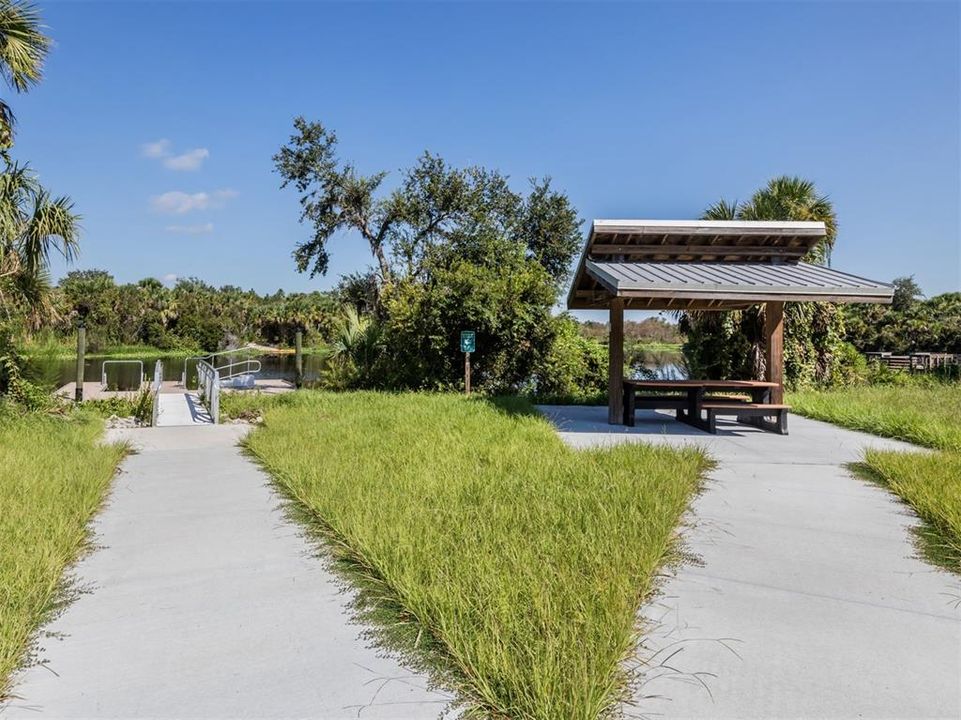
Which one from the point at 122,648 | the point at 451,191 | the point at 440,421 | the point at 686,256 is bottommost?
the point at 122,648

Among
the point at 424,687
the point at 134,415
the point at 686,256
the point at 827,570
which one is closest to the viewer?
the point at 424,687

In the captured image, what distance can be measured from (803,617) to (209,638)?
9.72ft

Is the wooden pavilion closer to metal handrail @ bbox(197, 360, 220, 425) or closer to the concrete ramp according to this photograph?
metal handrail @ bbox(197, 360, 220, 425)

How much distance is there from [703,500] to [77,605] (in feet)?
15.0

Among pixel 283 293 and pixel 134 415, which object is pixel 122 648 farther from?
pixel 283 293

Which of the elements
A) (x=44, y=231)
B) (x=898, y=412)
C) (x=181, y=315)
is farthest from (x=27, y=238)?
(x=181, y=315)

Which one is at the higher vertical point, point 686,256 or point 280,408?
point 686,256

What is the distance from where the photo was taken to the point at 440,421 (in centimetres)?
854

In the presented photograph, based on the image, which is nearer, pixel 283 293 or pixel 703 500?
pixel 703 500

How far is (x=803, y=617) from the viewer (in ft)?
9.95

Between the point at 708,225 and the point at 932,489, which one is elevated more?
the point at 708,225

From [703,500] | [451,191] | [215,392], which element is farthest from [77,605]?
[451,191]

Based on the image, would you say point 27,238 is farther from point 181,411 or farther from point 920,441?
point 920,441

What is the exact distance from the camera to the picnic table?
8.92 m
